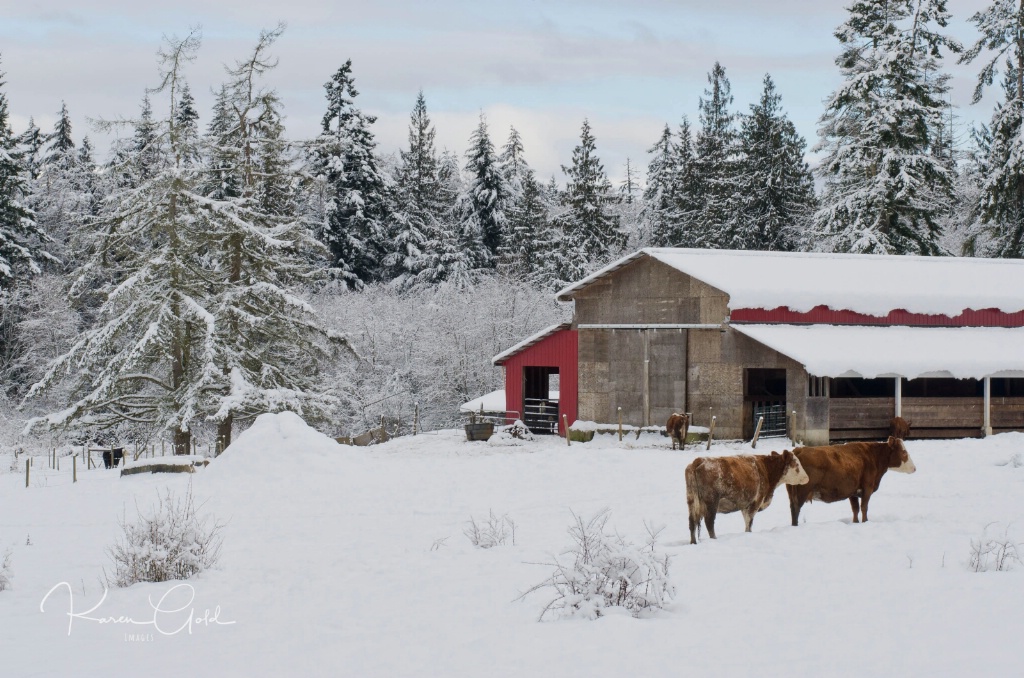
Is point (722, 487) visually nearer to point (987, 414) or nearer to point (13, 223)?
point (987, 414)

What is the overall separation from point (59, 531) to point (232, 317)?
1669cm

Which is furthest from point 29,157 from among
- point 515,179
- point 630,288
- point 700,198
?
point 630,288

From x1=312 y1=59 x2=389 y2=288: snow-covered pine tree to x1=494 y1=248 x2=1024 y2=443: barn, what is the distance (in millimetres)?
26312

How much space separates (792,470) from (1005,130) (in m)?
33.7

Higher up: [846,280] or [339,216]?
[339,216]

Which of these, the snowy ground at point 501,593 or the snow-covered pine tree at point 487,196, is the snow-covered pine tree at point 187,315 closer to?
the snowy ground at point 501,593

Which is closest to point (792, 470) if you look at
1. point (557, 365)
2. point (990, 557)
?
point (990, 557)

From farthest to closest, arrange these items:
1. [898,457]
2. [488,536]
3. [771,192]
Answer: [771,192] < [898,457] < [488,536]

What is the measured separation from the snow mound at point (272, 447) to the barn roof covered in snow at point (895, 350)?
490 inches

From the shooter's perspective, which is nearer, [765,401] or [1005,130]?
[765,401]

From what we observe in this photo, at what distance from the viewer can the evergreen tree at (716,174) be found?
53.6 metres

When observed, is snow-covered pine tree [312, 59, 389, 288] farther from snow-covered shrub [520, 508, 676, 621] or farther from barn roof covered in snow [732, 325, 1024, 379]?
snow-covered shrub [520, 508, 676, 621]

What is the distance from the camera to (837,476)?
40.4 feet

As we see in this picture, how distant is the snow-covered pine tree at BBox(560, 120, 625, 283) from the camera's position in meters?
55.9
